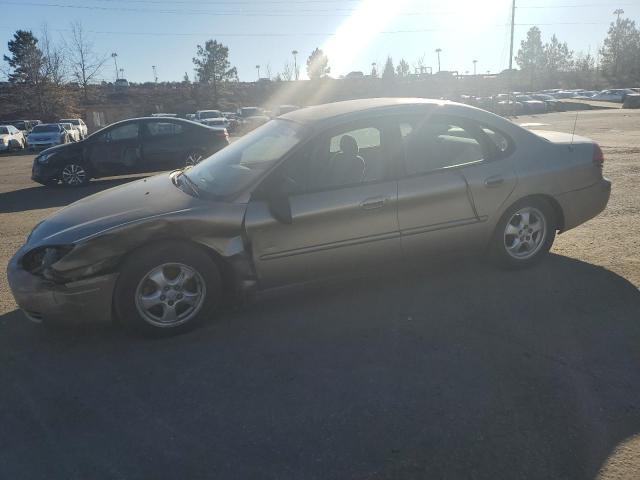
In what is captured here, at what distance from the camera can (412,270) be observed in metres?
4.70

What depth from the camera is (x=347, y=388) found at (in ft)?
10.2

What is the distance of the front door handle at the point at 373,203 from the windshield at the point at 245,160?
706 millimetres

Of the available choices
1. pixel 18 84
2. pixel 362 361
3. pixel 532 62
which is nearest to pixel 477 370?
pixel 362 361

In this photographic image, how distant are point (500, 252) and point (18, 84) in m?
66.5

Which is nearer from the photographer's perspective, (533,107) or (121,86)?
(533,107)

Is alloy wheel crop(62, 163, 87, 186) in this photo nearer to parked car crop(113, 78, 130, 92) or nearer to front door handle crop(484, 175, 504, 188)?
front door handle crop(484, 175, 504, 188)

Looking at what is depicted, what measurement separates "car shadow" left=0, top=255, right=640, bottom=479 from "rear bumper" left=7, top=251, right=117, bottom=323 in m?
0.26

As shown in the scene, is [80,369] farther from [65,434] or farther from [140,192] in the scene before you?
[140,192]

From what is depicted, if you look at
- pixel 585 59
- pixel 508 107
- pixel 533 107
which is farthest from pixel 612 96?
pixel 585 59

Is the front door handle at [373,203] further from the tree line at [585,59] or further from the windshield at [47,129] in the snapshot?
the tree line at [585,59]

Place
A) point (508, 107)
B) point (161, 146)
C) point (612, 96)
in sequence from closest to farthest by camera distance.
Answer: point (161, 146)
point (508, 107)
point (612, 96)

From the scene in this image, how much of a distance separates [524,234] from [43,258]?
387cm

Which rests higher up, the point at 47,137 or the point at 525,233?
the point at 525,233

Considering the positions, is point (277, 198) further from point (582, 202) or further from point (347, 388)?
point (582, 202)
